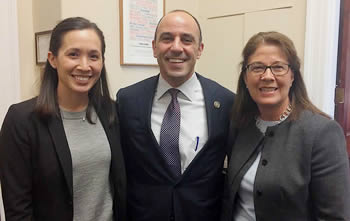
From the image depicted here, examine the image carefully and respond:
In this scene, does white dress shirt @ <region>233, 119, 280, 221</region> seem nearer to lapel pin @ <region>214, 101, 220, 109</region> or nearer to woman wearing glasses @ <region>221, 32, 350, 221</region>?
woman wearing glasses @ <region>221, 32, 350, 221</region>

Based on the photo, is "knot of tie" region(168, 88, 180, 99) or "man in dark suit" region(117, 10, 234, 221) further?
"knot of tie" region(168, 88, 180, 99)

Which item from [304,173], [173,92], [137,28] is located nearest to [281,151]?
[304,173]

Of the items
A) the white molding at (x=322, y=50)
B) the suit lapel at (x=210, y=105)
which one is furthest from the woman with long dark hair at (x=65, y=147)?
the white molding at (x=322, y=50)

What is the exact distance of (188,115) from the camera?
160 centimetres

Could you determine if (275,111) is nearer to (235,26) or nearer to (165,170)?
(165,170)

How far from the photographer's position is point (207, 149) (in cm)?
154

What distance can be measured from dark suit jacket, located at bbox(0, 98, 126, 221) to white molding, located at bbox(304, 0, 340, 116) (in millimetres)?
1744

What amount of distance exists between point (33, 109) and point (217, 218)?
96 cm

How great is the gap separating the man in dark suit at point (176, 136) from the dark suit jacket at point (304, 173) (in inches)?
11.4

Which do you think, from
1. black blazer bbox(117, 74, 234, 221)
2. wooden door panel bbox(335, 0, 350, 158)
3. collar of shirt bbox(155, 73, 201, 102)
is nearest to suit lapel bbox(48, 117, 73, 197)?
black blazer bbox(117, 74, 234, 221)

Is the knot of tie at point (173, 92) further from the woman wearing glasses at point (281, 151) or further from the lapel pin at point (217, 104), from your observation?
the woman wearing glasses at point (281, 151)

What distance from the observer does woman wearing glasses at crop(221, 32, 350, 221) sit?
1247mm

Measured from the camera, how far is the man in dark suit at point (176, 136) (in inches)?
59.4

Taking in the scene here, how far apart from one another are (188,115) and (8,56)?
1263 millimetres
